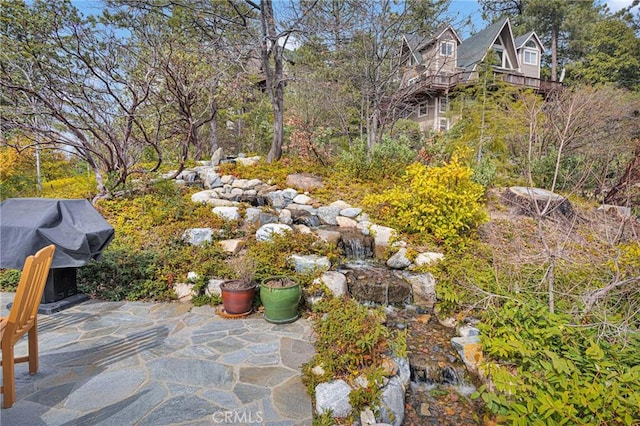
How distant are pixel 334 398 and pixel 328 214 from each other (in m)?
4.46

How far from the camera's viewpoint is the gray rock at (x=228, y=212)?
19.7ft

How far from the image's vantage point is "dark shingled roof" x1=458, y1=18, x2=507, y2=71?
16.0m

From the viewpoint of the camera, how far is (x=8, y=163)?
1102 cm

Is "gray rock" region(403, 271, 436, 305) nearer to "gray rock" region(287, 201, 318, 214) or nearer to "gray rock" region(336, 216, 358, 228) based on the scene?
"gray rock" region(336, 216, 358, 228)

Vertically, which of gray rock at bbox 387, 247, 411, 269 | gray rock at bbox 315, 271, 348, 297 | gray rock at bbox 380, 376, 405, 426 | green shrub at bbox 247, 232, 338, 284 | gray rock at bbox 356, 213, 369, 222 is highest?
gray rock at bbox 356, 213, 369, 222

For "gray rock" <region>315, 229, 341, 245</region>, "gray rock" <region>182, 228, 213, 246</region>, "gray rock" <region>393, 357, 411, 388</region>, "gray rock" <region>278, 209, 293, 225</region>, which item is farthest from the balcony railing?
"gray rock" <region>393, 357, 411, 388</region>

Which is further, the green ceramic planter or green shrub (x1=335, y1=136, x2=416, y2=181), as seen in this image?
green shrub (x1=335, y1=136, x2=416, y2=181)

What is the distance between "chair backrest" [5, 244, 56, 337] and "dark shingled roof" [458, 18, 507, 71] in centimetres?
1757

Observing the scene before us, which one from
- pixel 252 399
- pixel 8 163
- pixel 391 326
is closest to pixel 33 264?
pixel 252 399

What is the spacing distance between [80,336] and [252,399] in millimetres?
2142

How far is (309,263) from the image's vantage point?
4656 millimetres

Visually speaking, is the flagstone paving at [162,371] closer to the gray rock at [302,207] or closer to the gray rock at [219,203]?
the gray rock at [219,203]

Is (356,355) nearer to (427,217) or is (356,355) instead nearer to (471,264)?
(471,264)

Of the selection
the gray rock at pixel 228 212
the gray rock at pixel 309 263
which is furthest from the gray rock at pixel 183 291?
the gray rock at pixel 228 212
